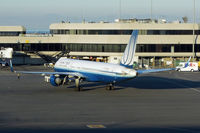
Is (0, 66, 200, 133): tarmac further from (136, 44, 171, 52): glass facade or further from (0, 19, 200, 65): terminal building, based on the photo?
(136, 44, 171, 52): glass facade

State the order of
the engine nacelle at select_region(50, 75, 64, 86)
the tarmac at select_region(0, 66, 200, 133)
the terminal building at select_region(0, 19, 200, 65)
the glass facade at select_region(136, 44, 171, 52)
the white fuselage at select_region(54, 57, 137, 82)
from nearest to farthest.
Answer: the tarmac at select_region(0, 66, 200, 133) → the white fuselage at select_region(54, 57, 137, 82) → the engine nacelle at select_region(50, 75, 64, 86) → the terminal building at select_region(0, 19, 200, 65) → the glass facade at select_region(136, 44, 171, 52)

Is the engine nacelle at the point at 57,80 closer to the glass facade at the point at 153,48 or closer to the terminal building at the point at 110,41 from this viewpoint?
the terminal building at the point at 110,41

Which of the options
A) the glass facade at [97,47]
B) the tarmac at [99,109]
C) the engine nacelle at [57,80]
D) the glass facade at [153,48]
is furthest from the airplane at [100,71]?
the glass facade at [153,48]

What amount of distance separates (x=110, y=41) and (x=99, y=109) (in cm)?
8554

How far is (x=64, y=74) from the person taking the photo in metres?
60.2

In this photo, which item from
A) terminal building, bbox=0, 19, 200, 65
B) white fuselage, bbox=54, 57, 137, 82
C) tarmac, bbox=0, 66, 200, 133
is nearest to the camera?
tarmac, bbox=0, 66, 200, 133

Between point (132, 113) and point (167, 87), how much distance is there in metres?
27.8

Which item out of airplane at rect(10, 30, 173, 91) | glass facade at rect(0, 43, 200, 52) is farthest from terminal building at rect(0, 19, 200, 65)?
airplane at rect(10, 30, 173, 91)

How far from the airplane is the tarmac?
60.4 inches

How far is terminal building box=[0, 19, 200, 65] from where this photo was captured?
125 metres

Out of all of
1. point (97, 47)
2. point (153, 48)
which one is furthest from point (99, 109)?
point (153, 48)

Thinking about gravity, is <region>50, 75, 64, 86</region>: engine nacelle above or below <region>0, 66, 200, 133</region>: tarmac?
above

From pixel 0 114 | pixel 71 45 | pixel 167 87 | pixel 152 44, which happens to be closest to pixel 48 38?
pixel 71 45

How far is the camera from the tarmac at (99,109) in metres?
32.0
